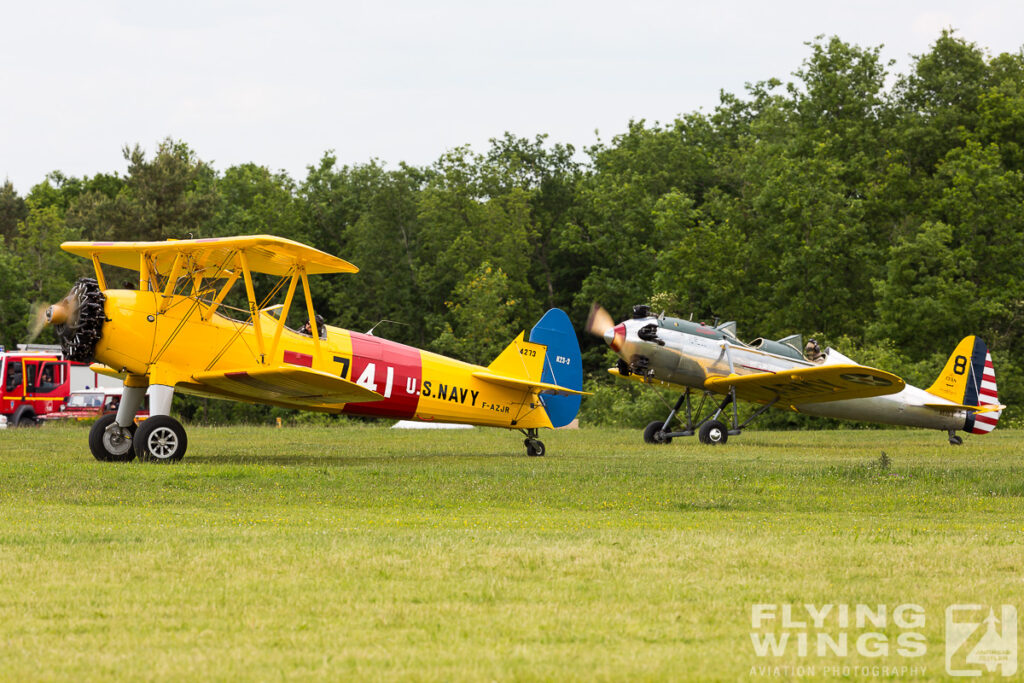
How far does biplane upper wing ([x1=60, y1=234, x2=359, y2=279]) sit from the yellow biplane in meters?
0.02

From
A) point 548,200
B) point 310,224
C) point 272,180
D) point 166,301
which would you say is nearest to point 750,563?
point 166,301

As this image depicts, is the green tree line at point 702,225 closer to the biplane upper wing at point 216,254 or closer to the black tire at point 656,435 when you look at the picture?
the black tire at point 656,435

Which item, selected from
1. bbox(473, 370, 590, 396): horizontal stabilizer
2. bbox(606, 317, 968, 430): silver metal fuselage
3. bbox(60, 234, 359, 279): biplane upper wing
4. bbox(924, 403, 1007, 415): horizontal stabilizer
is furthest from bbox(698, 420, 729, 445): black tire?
bbox(60, 234, 359, 279): biplane upper wing

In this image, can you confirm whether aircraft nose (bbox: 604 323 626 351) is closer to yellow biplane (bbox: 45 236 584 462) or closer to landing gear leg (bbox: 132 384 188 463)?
yellow biplane (bbox: 45 236 584 462)

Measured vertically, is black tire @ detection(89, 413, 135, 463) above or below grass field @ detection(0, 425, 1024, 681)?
below

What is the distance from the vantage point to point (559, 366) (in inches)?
822

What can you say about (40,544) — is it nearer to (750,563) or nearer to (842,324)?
(750,563)

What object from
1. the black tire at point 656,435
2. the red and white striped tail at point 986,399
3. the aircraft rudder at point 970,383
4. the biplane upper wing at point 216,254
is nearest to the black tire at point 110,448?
the biplane upper wing at point 216,254

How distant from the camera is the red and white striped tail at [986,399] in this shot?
82.2 feet

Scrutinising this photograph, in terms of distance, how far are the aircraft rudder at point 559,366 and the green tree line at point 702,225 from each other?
749 inches

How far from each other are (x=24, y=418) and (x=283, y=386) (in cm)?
2693

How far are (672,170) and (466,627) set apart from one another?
66716 millimetres

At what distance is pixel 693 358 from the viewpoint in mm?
23766

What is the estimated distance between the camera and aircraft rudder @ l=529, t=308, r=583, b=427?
815 inches
